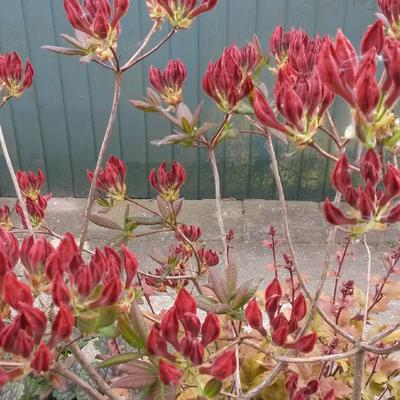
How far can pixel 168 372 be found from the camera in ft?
2.40

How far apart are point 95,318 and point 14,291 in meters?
0.12

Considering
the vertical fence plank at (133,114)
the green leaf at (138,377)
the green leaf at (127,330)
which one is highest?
the green leaf at (127,330)

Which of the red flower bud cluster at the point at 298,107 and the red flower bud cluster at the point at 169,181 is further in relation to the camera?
the red flower bud cluster at the point at 169,181

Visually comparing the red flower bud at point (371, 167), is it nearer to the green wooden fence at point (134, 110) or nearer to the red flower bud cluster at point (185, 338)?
the red flower bud cluster at point (185, 338)

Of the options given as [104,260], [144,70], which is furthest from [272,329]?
[144,70]

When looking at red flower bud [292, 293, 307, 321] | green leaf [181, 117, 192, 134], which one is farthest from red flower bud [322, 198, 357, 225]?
green leaf [181, 117, 192, 134]

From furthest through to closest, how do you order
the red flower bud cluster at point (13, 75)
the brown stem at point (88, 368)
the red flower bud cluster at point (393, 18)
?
the red flower bud cluster at point (13, 75) → the red flower bud cluster at point (393, 18) → the brown stem at point (88, 368)

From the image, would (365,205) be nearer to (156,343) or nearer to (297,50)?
(156,343)

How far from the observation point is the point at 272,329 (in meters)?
0.87

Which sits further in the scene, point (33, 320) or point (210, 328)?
point (210, 328)

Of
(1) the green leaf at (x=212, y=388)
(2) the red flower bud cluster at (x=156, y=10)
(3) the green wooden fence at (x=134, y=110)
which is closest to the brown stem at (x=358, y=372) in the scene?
(1) the green leaf at (x=212, y=388)

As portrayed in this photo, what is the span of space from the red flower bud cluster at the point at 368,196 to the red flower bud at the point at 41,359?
38 centimetres

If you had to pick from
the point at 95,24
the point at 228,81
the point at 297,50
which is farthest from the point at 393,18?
the point at 95,24

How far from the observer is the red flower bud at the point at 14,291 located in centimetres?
65
